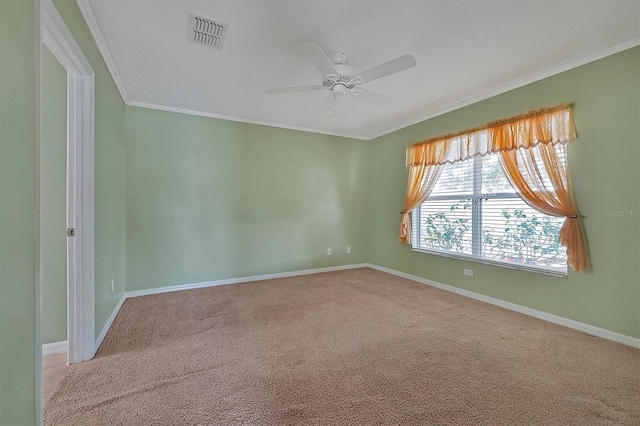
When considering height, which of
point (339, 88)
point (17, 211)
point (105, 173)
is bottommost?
point (17, 211)

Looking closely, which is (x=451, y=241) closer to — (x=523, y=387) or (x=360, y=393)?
(x=523, y=387)

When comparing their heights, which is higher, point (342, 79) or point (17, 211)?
point (342, 79)

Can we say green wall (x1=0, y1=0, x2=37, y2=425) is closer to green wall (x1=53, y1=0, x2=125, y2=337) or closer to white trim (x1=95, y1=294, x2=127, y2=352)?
green wall (x1=53, y1=0, x2=125, y2=337)

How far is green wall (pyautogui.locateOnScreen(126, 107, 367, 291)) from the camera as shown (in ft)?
11.6

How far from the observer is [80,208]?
1928 millimetres

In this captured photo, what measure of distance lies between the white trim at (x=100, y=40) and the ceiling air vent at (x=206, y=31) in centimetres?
65

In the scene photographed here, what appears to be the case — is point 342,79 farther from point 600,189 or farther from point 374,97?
point 600,189

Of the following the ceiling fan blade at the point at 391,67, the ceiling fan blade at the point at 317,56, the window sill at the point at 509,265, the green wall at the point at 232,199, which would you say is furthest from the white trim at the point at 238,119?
the window sill at the point at 509,265

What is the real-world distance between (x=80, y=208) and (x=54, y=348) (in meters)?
1.24

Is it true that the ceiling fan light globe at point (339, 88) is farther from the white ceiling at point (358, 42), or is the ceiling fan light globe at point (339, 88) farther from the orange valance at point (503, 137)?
the orange valance at point (503, 137)

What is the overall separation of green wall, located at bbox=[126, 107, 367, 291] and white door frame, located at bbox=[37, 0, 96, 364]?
1617 millimetres

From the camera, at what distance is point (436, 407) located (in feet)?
5.06

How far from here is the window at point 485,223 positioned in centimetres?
278

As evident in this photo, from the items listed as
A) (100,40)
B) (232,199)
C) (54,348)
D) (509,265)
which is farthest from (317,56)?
(54,348)
